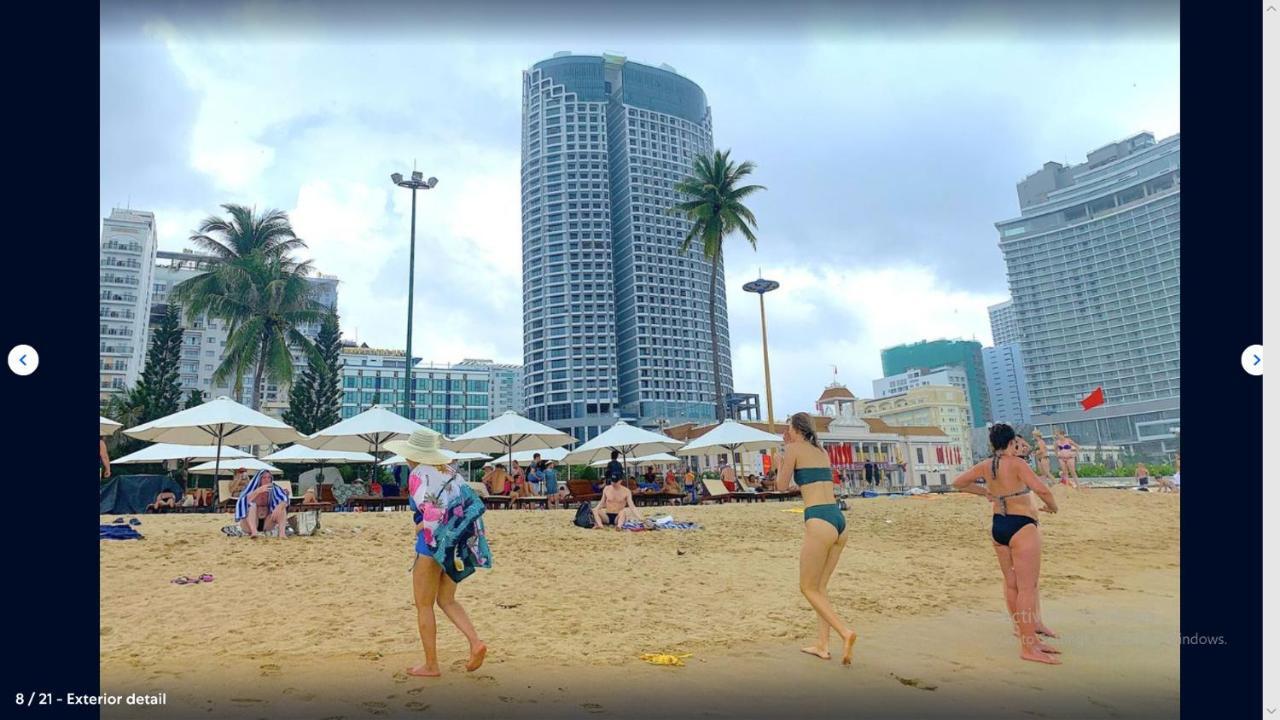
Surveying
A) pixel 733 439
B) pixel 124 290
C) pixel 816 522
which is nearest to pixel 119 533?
pixel 816 522

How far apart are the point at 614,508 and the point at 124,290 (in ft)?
264

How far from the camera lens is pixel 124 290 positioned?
6925 centimetres

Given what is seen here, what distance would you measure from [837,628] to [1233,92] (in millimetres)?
2978

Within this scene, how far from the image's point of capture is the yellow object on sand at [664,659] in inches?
144

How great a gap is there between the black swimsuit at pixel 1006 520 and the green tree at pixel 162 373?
35.4 m

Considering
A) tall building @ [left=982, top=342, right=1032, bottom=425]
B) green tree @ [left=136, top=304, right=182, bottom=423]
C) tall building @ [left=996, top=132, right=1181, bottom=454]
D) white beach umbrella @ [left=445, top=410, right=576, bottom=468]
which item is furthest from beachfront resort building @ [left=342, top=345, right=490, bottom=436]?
tall building @ [left=996, top=132, right=1181, bottom=454]

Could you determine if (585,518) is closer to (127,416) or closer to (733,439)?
(733,439)

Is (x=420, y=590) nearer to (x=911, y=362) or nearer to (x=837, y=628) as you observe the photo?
(x=837, y=628)

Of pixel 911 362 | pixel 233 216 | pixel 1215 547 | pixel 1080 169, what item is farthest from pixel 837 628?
pixel 911 362

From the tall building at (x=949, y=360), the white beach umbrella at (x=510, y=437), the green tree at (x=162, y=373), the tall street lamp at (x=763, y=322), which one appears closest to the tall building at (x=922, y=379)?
the tall building at (x=949, y=360)

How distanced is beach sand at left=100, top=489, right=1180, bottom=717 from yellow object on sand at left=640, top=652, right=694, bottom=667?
0.08m

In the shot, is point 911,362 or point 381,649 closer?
point 381,649

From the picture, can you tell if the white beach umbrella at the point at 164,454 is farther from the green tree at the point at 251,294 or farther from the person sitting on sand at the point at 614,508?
the person sitting on sand at the point at 614,508
